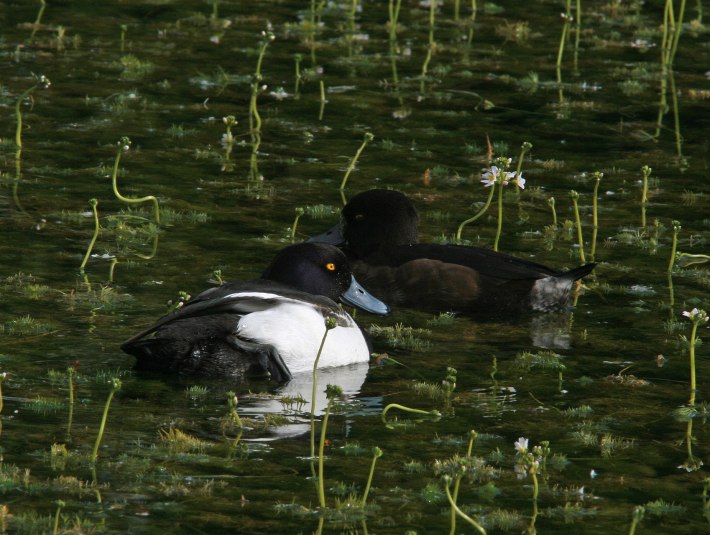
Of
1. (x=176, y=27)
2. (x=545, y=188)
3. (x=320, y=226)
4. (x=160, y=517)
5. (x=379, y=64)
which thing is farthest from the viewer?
(x=176, y=27)

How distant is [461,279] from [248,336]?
98.3 inches

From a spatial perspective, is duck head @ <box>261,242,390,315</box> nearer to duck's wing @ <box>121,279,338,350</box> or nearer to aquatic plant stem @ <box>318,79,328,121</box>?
duck's wing @ <box>121,279,338,350</box>

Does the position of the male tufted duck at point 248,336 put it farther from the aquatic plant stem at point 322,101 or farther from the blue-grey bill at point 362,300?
the aquatic plant stem at point 322,101

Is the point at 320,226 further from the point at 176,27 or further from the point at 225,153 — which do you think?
the point at 176,27

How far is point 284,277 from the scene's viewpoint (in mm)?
9992

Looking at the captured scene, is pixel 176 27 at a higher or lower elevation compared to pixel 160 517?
higher

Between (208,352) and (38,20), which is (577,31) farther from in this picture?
(208,352)

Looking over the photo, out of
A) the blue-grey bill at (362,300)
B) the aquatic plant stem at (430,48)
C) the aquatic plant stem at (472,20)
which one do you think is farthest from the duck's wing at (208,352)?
the aquatic plant stem at (472,20)

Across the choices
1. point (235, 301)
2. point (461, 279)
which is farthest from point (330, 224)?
point (235, 301)

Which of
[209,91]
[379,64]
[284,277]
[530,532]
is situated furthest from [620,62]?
[530,532]

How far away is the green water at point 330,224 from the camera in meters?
7.11

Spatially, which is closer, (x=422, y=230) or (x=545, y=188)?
(x=422, y=230)

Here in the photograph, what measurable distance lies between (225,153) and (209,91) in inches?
99.0

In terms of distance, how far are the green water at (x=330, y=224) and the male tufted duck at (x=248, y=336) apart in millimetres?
160
